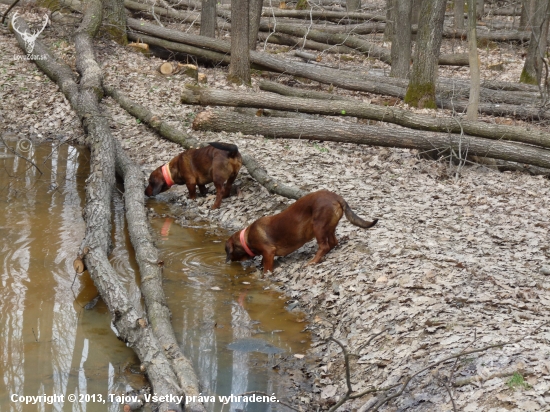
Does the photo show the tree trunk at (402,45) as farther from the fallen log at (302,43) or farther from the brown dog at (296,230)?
the brown dog at (296,230)

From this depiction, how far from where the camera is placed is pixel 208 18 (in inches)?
741

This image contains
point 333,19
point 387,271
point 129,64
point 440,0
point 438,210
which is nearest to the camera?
point 387,271

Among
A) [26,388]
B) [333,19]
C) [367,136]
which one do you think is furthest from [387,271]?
[333,19]

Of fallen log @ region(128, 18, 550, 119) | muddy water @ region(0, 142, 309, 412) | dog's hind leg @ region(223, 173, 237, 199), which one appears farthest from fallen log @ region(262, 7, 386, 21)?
muddy water @ region(0, 142, 309, 412)

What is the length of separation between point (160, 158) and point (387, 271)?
665cm

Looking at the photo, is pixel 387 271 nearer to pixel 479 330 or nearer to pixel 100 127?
pixel 479 330

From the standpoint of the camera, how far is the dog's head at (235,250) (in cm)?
816

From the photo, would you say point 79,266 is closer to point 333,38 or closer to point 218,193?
point 218,193

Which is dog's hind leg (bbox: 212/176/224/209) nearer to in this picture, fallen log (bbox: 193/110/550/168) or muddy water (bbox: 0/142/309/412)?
muddy water (bbox: 0/142/309/412)

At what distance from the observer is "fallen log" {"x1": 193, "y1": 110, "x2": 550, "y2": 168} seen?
11.2 m

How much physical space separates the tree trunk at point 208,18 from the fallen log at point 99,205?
322 centimetres

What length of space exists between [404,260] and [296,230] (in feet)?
4.83

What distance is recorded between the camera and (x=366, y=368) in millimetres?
5508

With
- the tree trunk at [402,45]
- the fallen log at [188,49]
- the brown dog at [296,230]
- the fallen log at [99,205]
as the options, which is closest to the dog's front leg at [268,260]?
the brown dog at [296,230]
